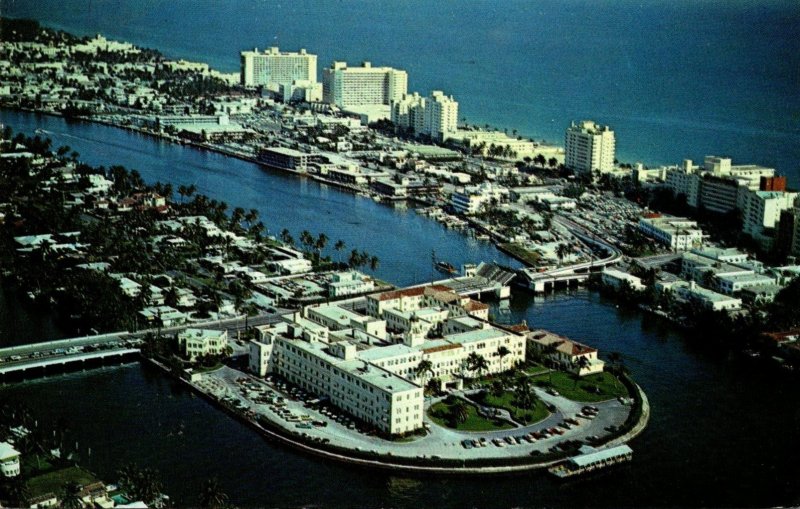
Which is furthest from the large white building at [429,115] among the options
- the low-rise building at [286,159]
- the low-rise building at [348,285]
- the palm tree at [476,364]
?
the palm tree at [476,364]

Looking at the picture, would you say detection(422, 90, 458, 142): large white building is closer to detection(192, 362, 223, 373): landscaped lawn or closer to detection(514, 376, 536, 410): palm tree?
detection(192, 362, 223, 373): landscaped lawn

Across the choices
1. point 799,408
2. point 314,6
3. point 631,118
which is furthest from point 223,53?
point 799,408

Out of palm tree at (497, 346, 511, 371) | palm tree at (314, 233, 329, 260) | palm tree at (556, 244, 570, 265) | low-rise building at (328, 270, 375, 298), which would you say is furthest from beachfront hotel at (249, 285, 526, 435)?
palm tree at (556, 244, 570, 265)

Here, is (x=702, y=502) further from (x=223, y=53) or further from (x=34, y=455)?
(x=223, y=53)

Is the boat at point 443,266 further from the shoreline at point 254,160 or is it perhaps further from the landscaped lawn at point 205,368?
the landscaped lawn at point 205,368

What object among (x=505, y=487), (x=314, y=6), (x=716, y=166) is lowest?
(x=505, y=487)

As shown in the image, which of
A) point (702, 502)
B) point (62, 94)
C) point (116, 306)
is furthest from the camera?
point (62, 94)
